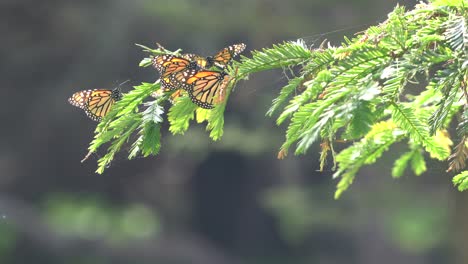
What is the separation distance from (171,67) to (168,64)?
3 cm

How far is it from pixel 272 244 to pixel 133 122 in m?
11.2

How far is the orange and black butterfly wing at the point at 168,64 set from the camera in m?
1.47

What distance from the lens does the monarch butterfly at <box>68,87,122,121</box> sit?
1.64 metres

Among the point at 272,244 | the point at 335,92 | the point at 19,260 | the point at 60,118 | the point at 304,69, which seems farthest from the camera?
the point at 272,244

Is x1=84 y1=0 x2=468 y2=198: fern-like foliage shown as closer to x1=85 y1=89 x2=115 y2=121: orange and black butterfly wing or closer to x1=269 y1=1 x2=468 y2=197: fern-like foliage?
x1=269 y1=1 x2=468 y2=197: fern-like foliage

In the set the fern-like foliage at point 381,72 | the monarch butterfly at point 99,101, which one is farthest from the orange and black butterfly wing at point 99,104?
the fern-like foliage at point 381,72

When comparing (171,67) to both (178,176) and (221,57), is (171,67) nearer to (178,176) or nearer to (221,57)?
(221,57)

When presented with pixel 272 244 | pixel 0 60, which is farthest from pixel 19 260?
pixel 272 244

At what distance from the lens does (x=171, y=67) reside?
147cm

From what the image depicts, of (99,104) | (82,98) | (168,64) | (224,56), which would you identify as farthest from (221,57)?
(82,98)

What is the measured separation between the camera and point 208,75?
148 cm

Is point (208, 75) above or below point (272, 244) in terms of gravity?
below

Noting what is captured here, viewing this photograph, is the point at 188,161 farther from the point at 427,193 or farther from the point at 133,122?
the point at 133,122

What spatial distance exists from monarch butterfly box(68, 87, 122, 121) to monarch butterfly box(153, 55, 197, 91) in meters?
0.17
